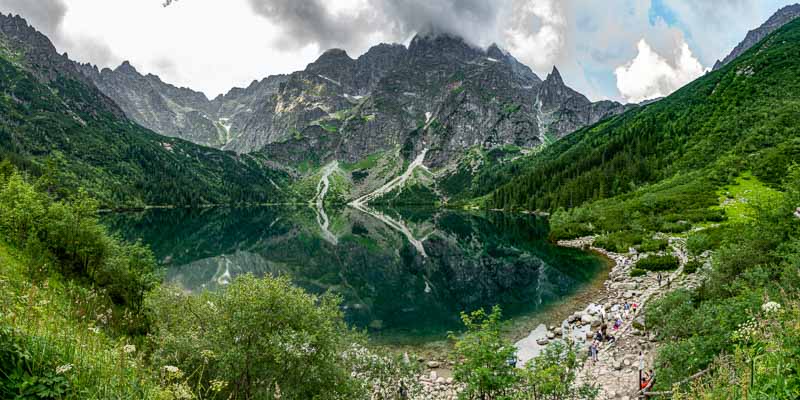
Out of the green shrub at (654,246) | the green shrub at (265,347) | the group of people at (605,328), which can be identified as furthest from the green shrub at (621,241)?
the green shrub at (265,347)

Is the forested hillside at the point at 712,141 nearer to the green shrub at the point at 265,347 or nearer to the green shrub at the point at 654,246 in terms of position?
the green shrub at the point at 654,246

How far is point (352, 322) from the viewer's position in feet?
118

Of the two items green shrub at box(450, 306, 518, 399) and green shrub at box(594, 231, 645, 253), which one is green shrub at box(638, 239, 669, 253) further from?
green shrub at box(450, 306, 518, 399)

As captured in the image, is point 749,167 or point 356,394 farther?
point 749,167

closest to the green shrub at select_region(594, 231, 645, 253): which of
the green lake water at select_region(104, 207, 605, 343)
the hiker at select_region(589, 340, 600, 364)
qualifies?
the green lake water at select_region(104, 207, 605, 343)

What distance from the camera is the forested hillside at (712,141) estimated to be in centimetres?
8588

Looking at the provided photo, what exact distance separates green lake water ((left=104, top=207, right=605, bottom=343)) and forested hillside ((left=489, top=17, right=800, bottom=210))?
44575 millimetres

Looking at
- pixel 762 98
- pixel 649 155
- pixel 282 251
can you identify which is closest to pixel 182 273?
pixel 282 251

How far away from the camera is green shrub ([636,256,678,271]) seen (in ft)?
132

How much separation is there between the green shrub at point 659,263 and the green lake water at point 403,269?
543 cm

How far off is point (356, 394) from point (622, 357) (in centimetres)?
1694

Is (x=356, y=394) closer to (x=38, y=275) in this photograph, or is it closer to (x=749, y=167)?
(x=38, y=275)

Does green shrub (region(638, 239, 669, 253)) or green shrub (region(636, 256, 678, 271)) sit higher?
green shrub (region(638, 239, 669, 253))

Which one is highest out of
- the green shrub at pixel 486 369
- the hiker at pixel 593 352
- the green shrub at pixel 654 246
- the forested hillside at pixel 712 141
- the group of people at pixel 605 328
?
the forested hillside at pixel 712 141
